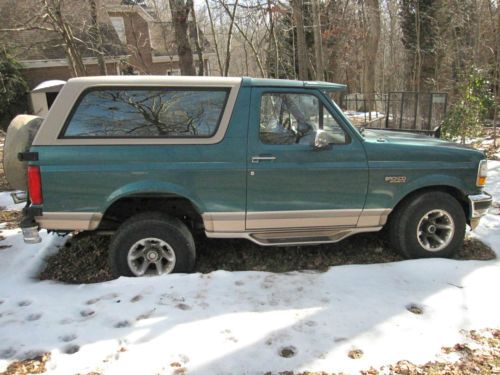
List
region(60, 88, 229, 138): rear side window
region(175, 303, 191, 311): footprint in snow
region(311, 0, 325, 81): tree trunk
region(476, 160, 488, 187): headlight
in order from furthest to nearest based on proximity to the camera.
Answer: region(311, 0, 325, 81): tree trunk → region(476, 160, 488, 187): headlight → region(60, 88, 229, 138): rear side window → region(175, 303, 191, 311): footprint in snow

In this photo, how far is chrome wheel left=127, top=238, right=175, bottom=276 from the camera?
152 inches

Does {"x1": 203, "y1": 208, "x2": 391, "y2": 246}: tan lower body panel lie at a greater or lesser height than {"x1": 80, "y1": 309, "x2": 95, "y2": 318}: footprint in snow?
greater

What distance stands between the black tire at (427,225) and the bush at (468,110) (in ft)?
20.7

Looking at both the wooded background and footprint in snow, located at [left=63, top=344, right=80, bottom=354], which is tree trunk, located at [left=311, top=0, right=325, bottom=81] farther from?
footprint in snow, located at [left=63, top=344, right=80, bottom=354]

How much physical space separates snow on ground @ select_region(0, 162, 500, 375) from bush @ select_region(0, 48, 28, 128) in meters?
19.2

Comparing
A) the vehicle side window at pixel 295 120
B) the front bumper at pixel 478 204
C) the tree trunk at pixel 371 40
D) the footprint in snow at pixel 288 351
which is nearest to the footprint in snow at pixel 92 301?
the footprint in snow at pixel 288 351

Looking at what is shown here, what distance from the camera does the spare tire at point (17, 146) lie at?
146 inches

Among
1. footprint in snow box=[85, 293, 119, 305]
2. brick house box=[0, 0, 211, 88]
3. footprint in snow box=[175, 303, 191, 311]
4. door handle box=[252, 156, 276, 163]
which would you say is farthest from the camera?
brick house box=[0, 0, 211, 88]

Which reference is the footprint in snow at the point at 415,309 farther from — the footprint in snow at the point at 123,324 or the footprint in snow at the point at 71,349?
the footprint in snow at the point at 71,349

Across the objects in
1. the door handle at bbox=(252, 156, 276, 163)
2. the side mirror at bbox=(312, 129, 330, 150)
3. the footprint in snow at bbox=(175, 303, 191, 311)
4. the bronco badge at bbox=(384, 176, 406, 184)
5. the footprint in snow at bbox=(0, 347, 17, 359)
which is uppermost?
the side mirror at bbox=(312, 129, 330, 150)

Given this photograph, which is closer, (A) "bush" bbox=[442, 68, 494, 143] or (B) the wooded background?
(A) "bush" bbox=[442, 68, 494, 143]

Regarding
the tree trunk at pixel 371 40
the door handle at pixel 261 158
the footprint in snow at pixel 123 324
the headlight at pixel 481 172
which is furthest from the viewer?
the tree trunk at pixel 371 40

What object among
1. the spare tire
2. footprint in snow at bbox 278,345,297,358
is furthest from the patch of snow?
footprint in snow at bbox 278,345,297,358

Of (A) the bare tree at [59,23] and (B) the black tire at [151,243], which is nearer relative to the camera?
(B) the black tire at [151,243]
